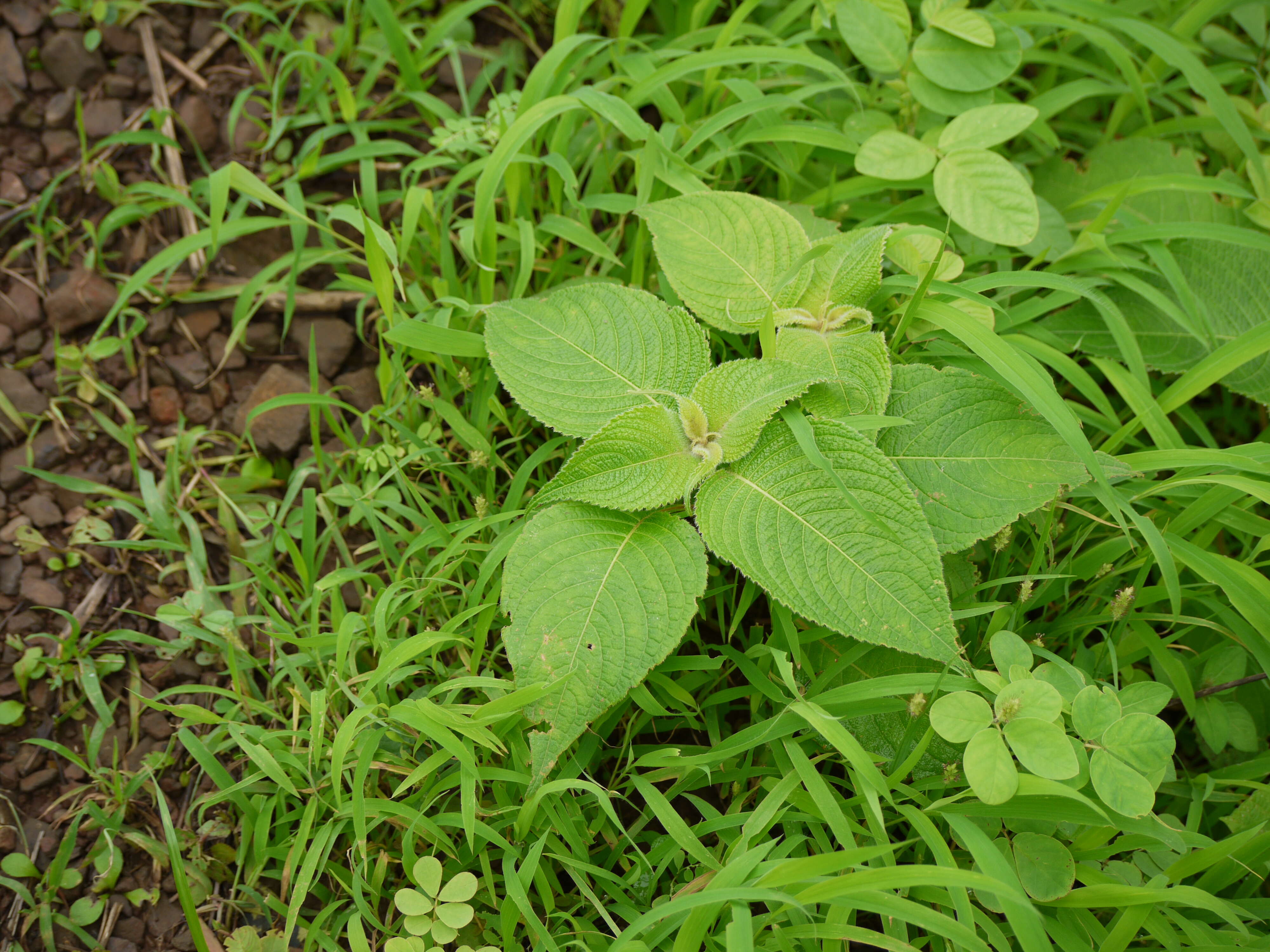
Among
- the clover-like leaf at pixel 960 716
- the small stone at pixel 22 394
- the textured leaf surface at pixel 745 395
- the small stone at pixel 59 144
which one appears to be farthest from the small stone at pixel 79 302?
the clover-like leaf at pixel 960 716

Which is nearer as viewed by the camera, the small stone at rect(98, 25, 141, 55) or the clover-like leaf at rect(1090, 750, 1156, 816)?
the clover-like leaf at rect(1090, 750, 1156, 816)

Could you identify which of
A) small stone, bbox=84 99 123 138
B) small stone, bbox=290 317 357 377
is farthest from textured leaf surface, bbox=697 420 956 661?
small stone, bbox=84 99 123 138

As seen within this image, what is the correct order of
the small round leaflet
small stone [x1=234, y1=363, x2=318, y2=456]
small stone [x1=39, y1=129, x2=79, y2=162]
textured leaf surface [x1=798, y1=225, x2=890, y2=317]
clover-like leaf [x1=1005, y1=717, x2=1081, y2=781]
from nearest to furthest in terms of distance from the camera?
clover-like leaf [x1=1005, y1=717, x2=1081, y2=781] → textured leaf surface [x1=798, y1=225, x2=890, y2=317] → the small round leaflet → small stone [x1=234, y1=363, x2=318, y2=456] → small stone [x1=39, y1=129, x2=79, y2=162]

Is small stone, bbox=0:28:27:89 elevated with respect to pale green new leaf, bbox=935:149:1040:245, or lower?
elevated

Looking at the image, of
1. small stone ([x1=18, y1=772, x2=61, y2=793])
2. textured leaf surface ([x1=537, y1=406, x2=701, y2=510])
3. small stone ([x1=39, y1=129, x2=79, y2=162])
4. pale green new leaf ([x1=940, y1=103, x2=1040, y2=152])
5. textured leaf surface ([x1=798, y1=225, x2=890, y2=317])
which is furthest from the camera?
small stone ([x1=39, y1=129, x2=79, y2=162])

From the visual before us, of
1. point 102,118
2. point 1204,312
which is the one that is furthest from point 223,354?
point 1204,312

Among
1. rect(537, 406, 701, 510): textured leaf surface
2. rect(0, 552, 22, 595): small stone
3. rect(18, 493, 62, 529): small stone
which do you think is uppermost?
rect(537, 406, 701, 510): textured leaf surface

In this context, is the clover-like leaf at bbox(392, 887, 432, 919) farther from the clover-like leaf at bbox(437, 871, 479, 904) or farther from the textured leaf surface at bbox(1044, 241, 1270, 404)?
the textured leaf surface at bbox(1044, 241, 1270, 404)

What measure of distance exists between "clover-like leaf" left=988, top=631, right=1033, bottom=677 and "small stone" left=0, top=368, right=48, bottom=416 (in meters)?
2.26

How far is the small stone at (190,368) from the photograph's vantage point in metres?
2.19

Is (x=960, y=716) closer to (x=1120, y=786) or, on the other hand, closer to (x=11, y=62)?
(x=1120, y=786)

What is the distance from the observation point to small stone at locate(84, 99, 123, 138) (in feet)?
7.71

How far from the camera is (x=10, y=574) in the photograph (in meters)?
1.96

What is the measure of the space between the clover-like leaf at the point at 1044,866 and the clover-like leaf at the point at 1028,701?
248mm
